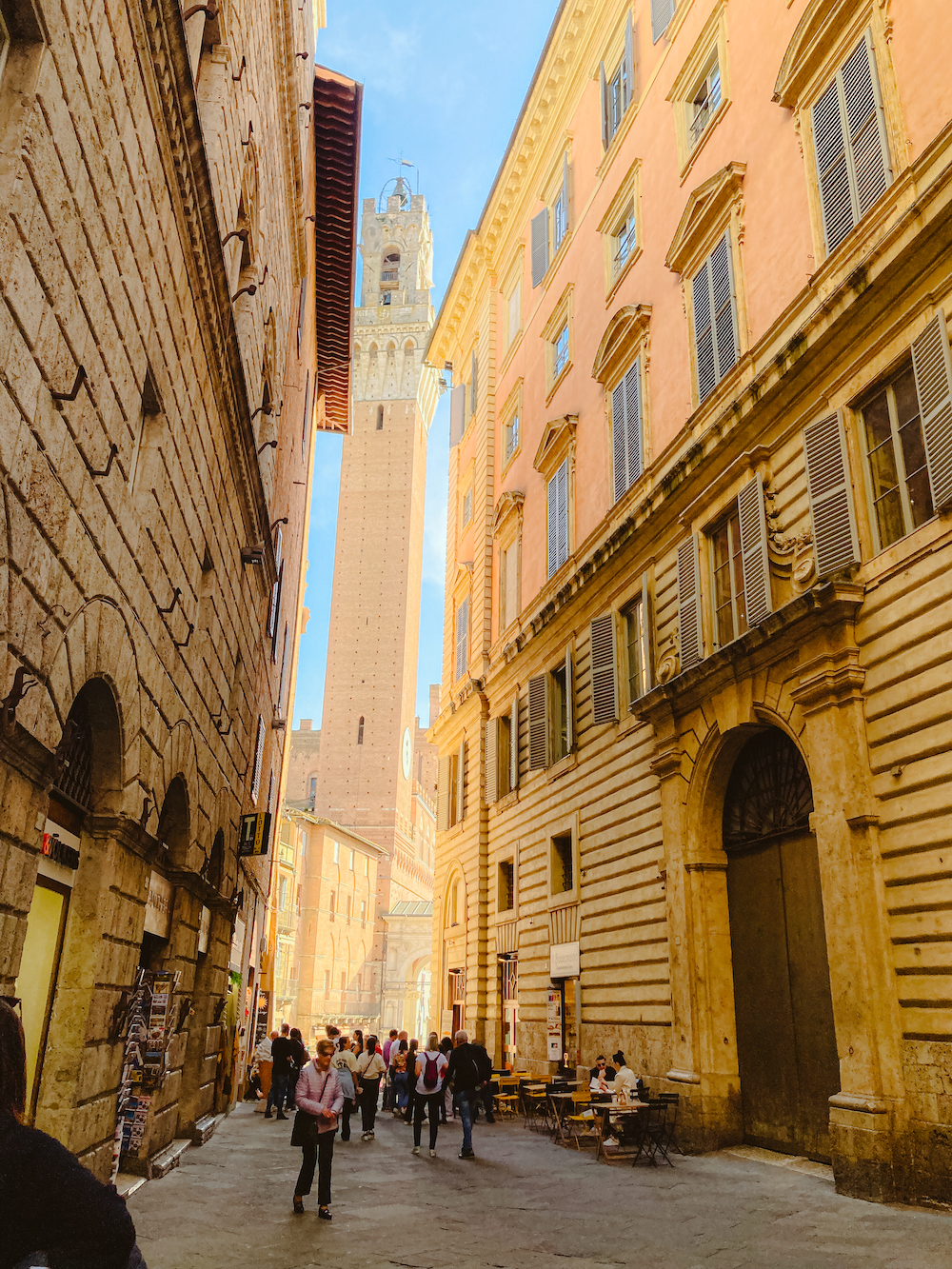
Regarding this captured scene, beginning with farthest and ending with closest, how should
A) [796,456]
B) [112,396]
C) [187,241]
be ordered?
Answer: 1. [796,456]
2. [187,241]
3. [112,396]

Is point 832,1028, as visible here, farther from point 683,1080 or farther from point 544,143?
point 544,143

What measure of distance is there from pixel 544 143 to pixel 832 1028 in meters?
21.9

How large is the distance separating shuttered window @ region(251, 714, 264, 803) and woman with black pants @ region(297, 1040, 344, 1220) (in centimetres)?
1036

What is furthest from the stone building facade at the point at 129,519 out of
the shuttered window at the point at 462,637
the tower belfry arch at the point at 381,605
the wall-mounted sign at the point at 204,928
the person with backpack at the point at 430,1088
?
the tower belfry arch at the point at 381,605

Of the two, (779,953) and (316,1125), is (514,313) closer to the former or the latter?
(779,953)

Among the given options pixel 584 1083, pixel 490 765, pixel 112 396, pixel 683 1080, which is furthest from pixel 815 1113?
pixel 490 765

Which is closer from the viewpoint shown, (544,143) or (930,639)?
(930,639)

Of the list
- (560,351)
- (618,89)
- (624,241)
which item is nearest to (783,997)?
(624,241)

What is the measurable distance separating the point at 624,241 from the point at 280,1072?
1623 centimetres

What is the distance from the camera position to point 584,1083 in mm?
13828

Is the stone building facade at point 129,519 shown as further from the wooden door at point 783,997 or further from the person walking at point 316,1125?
the wooden door at point 783,997

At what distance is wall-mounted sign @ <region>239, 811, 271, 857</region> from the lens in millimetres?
16141

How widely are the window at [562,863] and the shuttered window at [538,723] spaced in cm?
150

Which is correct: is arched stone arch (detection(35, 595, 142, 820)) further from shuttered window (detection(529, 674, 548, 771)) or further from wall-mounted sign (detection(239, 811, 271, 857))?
shuttered window (detection(529, 674, 548, 771))
